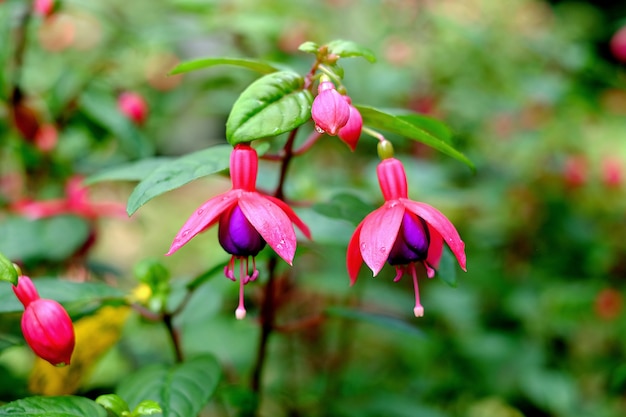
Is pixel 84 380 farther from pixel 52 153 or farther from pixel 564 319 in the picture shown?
pixel 564 319

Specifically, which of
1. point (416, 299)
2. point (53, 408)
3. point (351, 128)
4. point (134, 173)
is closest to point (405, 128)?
point (351, 128)

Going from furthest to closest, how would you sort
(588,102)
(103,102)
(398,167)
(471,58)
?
(471,58), (588,102), (103,102), (398,167)

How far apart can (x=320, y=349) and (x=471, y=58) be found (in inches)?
33.7

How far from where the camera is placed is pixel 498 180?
1.54 m

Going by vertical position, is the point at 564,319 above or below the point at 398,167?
below

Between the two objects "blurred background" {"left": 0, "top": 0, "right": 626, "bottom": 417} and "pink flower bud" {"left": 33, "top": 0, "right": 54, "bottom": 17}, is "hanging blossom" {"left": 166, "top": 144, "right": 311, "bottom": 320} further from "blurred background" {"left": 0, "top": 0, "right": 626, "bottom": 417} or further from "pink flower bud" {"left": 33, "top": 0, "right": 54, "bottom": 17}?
"pink flower bud" {"left": 33, "top": 0, "right": 54, "bottom": 17}

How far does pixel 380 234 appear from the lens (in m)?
0.56

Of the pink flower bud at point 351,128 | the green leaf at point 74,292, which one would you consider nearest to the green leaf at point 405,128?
the pink flower bud at point 351,128

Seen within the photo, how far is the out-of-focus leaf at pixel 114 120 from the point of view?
1.00 m

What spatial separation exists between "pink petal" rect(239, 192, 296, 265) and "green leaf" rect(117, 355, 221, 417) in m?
0.20

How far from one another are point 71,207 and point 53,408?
0.50 metres

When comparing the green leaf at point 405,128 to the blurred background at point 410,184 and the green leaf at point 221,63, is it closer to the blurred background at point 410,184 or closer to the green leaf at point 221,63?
the green leaf at point 221,63

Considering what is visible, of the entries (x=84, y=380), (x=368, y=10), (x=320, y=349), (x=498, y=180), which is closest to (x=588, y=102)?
(x=498, y=180)

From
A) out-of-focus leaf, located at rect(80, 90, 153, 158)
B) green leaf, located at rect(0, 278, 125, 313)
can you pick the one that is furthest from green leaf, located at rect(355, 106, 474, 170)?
out-of-focus leaf, located at rect(80, 90, 153, 158)
